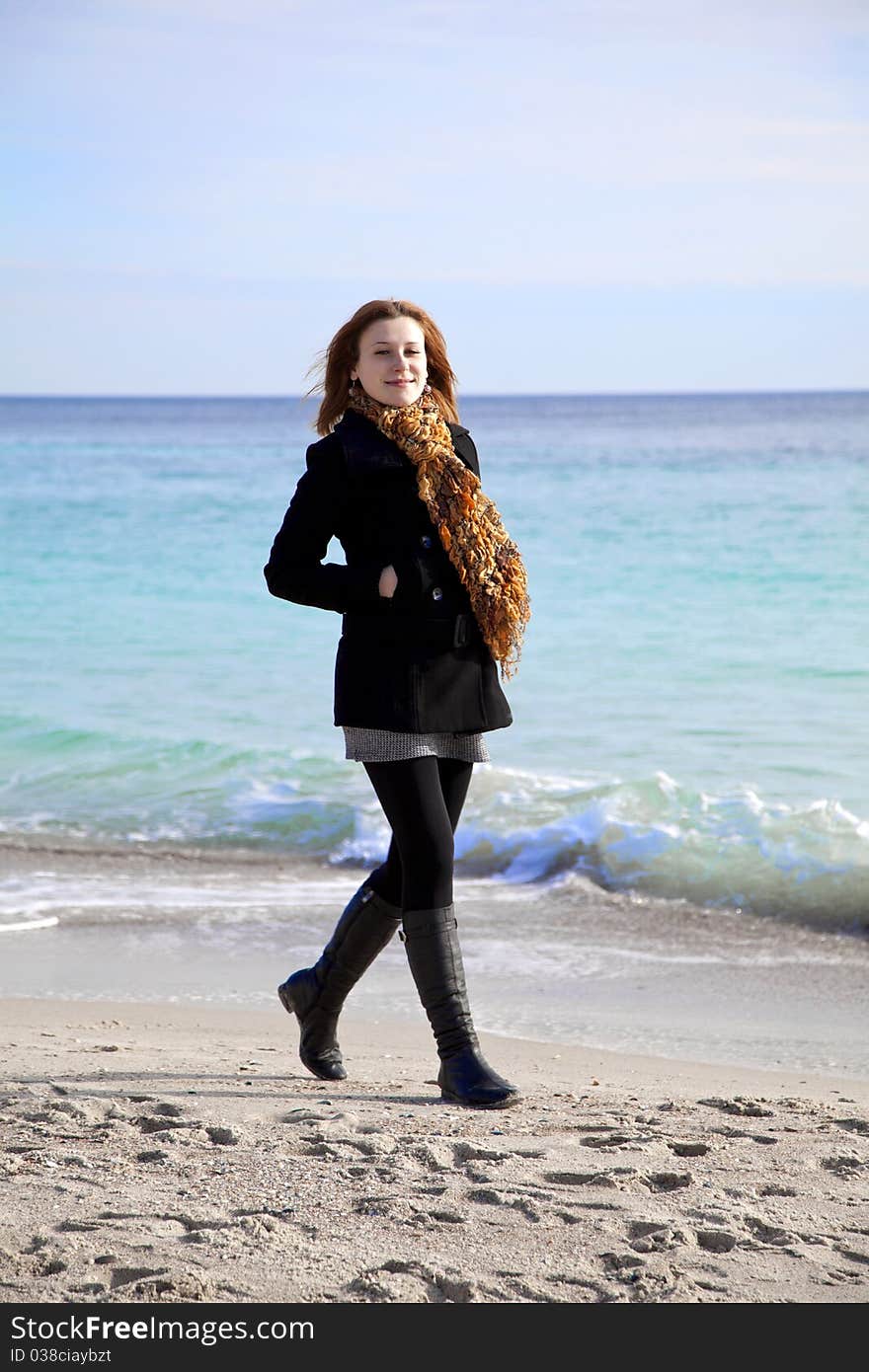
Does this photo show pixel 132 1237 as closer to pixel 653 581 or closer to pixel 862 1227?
pixel 862 1227

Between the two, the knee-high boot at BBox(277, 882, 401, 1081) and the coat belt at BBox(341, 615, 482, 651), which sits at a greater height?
the coat belt at BBox(341, 615, 482, 651)

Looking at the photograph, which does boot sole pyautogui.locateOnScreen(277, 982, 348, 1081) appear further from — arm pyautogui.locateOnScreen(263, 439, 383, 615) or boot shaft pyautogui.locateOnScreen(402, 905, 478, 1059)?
arm pyautogui.locateOnScreen(263, 439, 383, 615)

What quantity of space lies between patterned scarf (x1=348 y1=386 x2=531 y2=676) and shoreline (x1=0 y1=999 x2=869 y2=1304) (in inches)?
47.2

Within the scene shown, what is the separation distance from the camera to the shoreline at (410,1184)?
256 cm

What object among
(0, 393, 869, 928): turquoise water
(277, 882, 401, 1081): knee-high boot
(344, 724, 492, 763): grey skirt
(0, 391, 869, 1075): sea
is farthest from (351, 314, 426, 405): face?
(0, 393, 869, 928): turquoise water

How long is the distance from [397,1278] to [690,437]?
58.9 m

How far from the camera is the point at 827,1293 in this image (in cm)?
255

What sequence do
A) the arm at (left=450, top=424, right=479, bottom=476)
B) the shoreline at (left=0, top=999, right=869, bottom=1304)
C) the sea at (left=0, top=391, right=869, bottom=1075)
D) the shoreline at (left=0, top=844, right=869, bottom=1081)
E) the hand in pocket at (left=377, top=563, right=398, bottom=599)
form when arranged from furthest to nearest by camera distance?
the sea at (left=0, top=391, right=869, bottom=1075)
the shoreline at (left=0, top=844, right=869, bottom=1081)
the arm at (left=450, top=424, right=479, bottom=476)
the hand in pocket at (left=377, top=563, right=398, bottom=599)
the shoreline at (left=0, top=999, right=869, bottom=1304)

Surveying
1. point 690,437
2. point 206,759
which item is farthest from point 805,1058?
point 690,437

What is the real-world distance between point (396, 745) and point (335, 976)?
2.48 ft

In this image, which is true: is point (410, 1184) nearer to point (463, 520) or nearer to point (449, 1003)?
point (449, 1003)

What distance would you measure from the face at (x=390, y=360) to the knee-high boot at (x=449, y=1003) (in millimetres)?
1288

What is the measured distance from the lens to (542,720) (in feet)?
35.2

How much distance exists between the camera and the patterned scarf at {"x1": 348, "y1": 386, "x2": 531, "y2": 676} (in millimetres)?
3529
